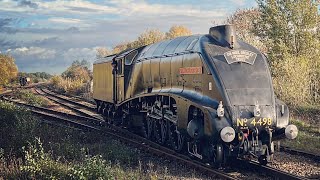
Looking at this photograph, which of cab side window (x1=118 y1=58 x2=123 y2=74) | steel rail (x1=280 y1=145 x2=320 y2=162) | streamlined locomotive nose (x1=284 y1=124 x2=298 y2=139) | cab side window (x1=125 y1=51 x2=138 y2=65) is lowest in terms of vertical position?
steel rail (x1=280 y1=145 x2=320 y2=162)

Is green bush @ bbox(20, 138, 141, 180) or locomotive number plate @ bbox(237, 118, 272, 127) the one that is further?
locomotive number plate @ bbox(237, 118, 272, 127)

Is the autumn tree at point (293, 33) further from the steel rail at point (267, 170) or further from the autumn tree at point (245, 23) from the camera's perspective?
the steel rail at point (267, 170)

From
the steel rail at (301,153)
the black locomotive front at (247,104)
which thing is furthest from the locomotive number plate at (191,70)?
the steel rail at (301,153)

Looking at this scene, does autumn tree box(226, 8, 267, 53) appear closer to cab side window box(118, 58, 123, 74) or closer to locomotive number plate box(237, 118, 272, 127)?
cab side window box(118, 58, 123, 74)

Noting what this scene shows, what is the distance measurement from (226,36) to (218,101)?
7.23 ft

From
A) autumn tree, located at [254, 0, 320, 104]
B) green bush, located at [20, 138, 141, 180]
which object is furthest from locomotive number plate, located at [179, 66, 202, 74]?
autumn tree, located at [254, 0, 320, 104]

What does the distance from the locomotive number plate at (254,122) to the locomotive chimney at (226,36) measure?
7.63 ft

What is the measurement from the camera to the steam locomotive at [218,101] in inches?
433

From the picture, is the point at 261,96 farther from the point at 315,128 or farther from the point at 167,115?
the point at 315,128

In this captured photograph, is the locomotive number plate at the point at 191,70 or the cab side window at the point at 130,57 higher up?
the cab side window at the point at 130,57

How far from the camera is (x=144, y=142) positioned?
53.4 ft

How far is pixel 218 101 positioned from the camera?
36.9ft

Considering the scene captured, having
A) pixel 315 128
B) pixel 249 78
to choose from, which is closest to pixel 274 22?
pixel 315 128

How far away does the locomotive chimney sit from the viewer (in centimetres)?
1220
